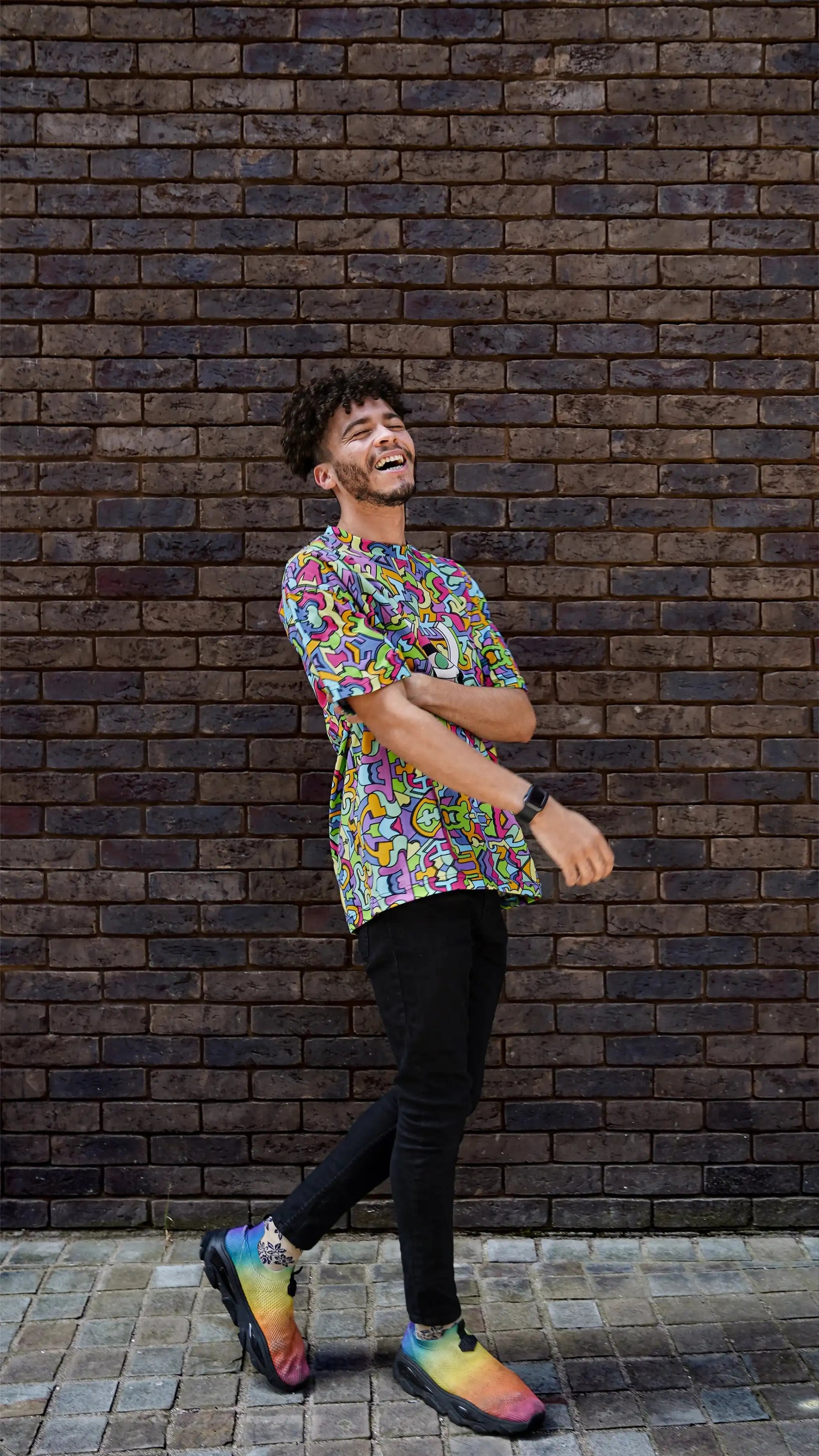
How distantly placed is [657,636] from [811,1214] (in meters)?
1.74

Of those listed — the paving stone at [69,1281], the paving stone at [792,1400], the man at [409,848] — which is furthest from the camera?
the paving stone at [69,1281]

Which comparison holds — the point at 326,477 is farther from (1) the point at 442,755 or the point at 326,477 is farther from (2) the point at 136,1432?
(2) the point at 136,1432

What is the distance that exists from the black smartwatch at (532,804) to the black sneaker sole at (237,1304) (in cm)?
127

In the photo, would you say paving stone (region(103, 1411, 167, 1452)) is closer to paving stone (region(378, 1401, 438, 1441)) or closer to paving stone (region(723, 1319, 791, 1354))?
paving stone (region(378, 1401, 438, 1441))

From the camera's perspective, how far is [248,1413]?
8.63 feet

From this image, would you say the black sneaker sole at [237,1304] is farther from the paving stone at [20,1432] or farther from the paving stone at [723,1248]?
the paving stone at [723,1248]

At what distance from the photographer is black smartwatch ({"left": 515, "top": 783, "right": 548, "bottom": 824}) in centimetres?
244

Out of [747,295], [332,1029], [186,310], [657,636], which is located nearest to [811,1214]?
[332,1029]

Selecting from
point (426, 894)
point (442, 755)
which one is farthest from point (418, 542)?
point (426, 894)

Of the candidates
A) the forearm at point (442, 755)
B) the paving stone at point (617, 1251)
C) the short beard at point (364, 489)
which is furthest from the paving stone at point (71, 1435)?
the short beard at point (364, 489)

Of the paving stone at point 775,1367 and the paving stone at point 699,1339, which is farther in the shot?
the paving stone at point 699,1339

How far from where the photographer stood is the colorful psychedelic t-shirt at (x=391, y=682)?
2.52m

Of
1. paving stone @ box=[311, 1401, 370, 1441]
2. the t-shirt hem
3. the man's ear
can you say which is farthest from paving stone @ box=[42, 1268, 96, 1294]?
the man's ear

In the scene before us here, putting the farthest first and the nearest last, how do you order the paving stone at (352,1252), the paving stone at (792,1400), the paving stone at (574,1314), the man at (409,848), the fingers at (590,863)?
1. the paving stone at (352,1252)
2. the paving stone at (574,1314)
3. the paving stone at (792,1400)
4. the man at (409,848)
5. the fingers at (590,863)
